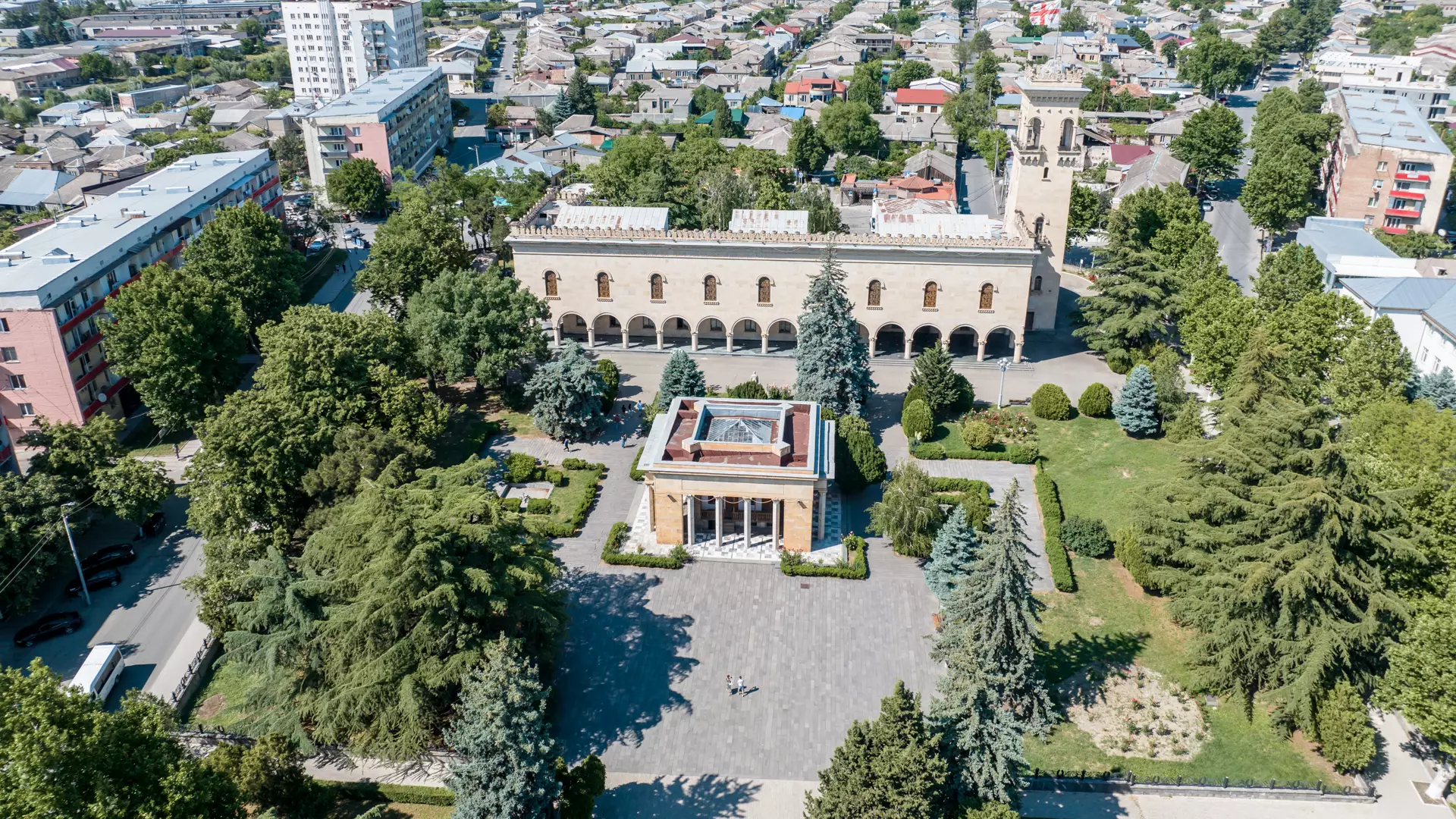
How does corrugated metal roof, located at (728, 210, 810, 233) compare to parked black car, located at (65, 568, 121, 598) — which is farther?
corrugated metal roof, located at (728, 210, 810, 233)

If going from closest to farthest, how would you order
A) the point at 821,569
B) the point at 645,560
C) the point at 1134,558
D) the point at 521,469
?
the point at 1134,558 → the point at 821,569 → the point at 645,560 → the point at 521,469

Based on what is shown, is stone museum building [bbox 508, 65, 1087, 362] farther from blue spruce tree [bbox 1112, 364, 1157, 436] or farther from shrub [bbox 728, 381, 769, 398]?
blue spruce tree [bbox 1112, 364, 1157, 436]

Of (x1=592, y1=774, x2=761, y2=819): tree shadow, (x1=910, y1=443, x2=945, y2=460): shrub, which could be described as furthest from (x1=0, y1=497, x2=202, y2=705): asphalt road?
(x1=910, y1=443, x2=945, y2=460): shrub

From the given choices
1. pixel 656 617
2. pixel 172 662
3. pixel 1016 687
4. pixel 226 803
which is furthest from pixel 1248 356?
pixel 172 662

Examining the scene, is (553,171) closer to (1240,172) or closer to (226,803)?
(1240,172)

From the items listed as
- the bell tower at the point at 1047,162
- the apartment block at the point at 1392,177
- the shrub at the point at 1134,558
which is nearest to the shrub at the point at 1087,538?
the shrub at the point at 1134,558

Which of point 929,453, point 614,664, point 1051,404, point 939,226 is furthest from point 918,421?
point 614,664

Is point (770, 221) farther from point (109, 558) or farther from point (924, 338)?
point (109, 558)

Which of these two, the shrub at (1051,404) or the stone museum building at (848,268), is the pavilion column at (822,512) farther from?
the stone museum building at (848,268)
